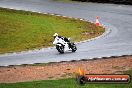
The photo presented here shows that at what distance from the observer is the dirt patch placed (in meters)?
17.1

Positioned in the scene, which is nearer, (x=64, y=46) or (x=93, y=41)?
(x=64, y=46)

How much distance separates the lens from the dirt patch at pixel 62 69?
17.1 m

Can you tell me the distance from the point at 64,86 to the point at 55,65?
5.69 meters

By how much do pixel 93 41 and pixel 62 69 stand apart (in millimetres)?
8489

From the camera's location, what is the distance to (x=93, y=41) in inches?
1051

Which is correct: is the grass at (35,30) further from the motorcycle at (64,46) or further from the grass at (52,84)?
the grass at (52,84)

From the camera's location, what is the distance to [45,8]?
1700 inches

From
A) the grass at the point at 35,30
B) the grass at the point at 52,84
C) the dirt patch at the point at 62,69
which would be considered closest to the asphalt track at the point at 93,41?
the dirt patch at the point at 62,69

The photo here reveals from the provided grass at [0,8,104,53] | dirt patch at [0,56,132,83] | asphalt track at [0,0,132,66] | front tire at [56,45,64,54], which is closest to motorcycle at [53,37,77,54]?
front tire at [56,45,64,54]

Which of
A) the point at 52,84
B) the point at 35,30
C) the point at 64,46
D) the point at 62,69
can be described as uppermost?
the point at 52,84

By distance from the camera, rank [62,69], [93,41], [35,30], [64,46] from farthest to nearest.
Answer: [35,30], [93,41], [64,46], [62,69]

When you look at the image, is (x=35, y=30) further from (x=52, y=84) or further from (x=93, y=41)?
(x=52, y=84)

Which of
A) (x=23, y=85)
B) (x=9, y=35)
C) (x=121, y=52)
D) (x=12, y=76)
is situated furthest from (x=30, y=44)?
(x=23, y=85)

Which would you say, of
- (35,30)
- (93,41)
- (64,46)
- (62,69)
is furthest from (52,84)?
(35,30)
